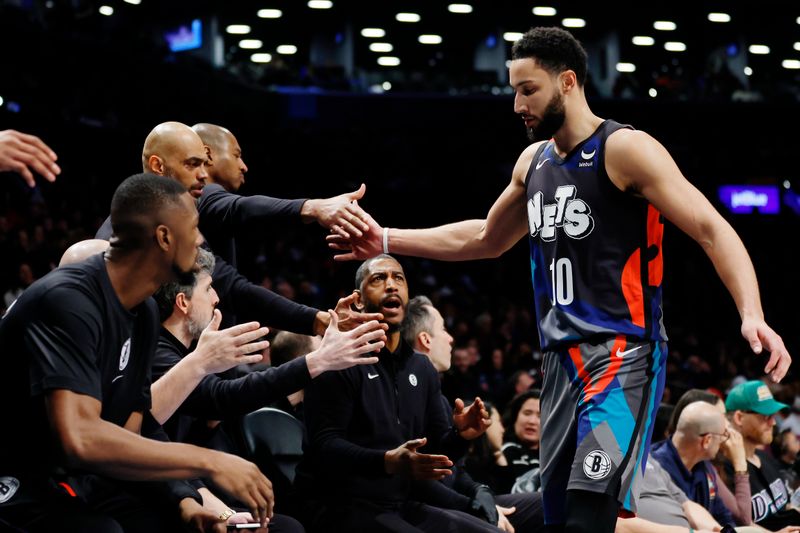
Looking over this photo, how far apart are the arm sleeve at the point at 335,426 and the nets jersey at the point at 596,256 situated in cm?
133

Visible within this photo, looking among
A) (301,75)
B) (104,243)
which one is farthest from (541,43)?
(301,75)

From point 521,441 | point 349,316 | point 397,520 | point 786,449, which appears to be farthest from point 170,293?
point 786,449

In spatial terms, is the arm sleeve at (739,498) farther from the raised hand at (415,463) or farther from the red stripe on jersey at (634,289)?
the red stripe on jersey at (634,289)

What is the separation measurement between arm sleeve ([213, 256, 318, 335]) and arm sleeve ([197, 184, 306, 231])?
29cm

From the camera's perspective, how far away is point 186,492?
3641mm

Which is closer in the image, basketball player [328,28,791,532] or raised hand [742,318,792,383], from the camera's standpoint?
raised hand [742,318,792,383]

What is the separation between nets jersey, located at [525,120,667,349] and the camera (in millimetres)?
3260

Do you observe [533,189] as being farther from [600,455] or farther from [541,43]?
[600,455]

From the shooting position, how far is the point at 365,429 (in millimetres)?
4719

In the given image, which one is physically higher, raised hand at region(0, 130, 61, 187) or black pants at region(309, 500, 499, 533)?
raised hand at region(0, 130, 61, 187)

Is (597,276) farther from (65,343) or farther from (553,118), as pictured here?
(65,343)

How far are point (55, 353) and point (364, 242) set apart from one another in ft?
5.25

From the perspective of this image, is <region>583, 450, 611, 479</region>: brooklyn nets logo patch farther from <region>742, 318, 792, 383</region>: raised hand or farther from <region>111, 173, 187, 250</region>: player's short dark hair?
<region>111, 173, 187, 250</region>: player's short dark hair

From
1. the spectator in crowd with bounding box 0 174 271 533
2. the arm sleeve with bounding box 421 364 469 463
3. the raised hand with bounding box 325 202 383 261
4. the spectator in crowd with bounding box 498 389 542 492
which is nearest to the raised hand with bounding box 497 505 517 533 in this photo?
the arm sleeve with bounding box 421 364 469 463
